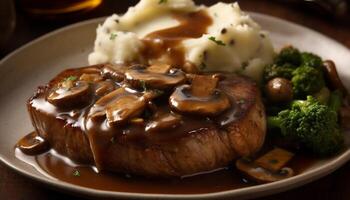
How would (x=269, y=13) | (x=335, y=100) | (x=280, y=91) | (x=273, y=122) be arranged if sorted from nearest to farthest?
(x=273, y=122) → (x=280, y=91) → (x=335, y=100) → (x=269, y=13)

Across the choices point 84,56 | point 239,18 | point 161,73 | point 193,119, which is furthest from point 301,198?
point 84,56

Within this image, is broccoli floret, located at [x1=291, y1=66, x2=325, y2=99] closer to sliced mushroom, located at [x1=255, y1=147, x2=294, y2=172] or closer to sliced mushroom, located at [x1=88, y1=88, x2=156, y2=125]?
sliced mushroom, located at [x1=255, y1=147, x2=294, y2=172]

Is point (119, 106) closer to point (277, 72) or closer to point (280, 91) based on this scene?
point (280, 91)

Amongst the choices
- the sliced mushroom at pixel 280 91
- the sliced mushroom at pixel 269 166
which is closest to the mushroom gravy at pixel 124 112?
the sliced mushroom at pixel 280 91

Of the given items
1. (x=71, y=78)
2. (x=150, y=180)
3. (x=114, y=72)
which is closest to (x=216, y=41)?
(x=114, y=72)

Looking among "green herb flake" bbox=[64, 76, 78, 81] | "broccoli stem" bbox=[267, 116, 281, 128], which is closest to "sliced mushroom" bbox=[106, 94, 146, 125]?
"green herb flake" bbox=[64, 76, 78, 81]

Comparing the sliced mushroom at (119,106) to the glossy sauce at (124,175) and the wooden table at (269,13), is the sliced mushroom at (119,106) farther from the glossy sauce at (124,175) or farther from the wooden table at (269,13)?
the wooden table at (269,13)
